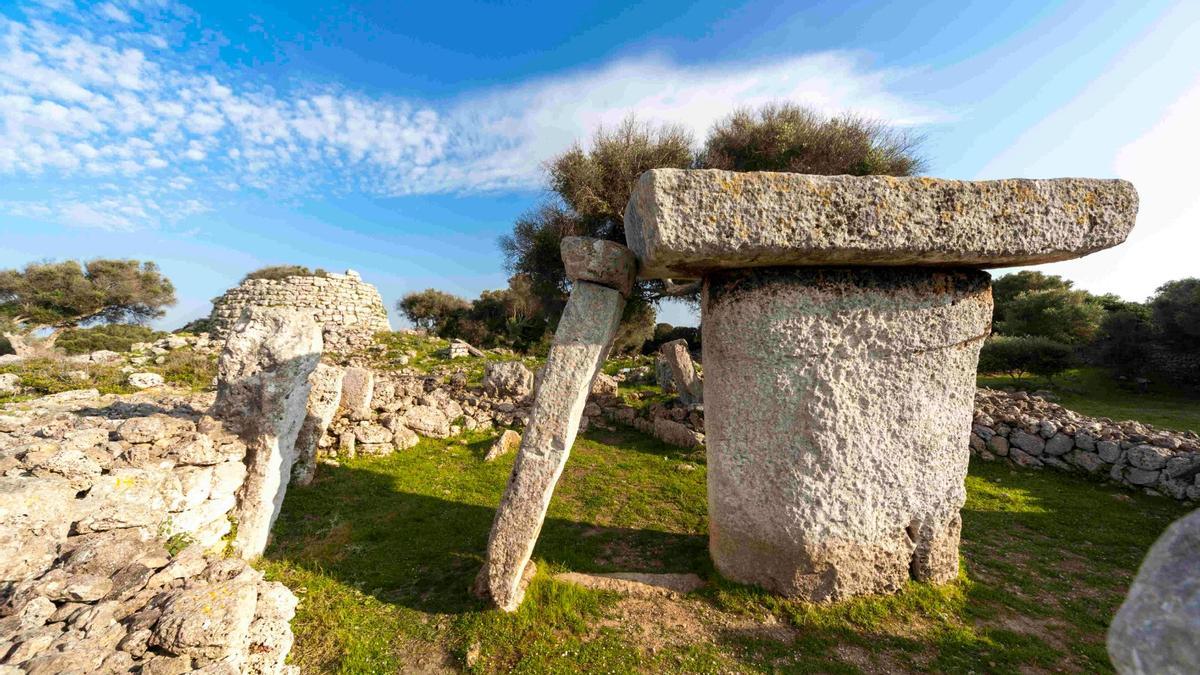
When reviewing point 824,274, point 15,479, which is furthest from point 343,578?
point 824,274

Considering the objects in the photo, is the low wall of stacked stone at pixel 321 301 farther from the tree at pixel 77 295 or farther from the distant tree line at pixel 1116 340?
the distant tree line at pixel 1116 340

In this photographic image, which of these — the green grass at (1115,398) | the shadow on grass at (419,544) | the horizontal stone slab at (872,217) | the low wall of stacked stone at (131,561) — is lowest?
the shadow on grass at (419,544)

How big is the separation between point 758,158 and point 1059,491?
1043 cm

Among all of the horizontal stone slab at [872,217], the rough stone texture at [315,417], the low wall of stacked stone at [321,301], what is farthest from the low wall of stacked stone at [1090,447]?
the low wall of stacked stone at [321,301]

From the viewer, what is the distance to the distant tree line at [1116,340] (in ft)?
39.8

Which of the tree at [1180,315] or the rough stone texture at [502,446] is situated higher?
the tree at [1180,315]

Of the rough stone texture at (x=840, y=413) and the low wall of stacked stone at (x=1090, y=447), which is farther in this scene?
the low wall of stacked stone at (x=1090, y=447)

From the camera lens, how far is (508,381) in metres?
9.91

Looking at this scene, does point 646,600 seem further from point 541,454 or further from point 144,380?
point 144,380

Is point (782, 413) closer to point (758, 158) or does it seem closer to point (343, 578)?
point (343, 578)

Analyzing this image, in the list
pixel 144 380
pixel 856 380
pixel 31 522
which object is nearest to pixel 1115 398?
pixel 856 380

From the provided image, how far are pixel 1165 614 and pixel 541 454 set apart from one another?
9.75 feet

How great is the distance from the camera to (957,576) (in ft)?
12.8

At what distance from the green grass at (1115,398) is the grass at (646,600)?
5283 mm
